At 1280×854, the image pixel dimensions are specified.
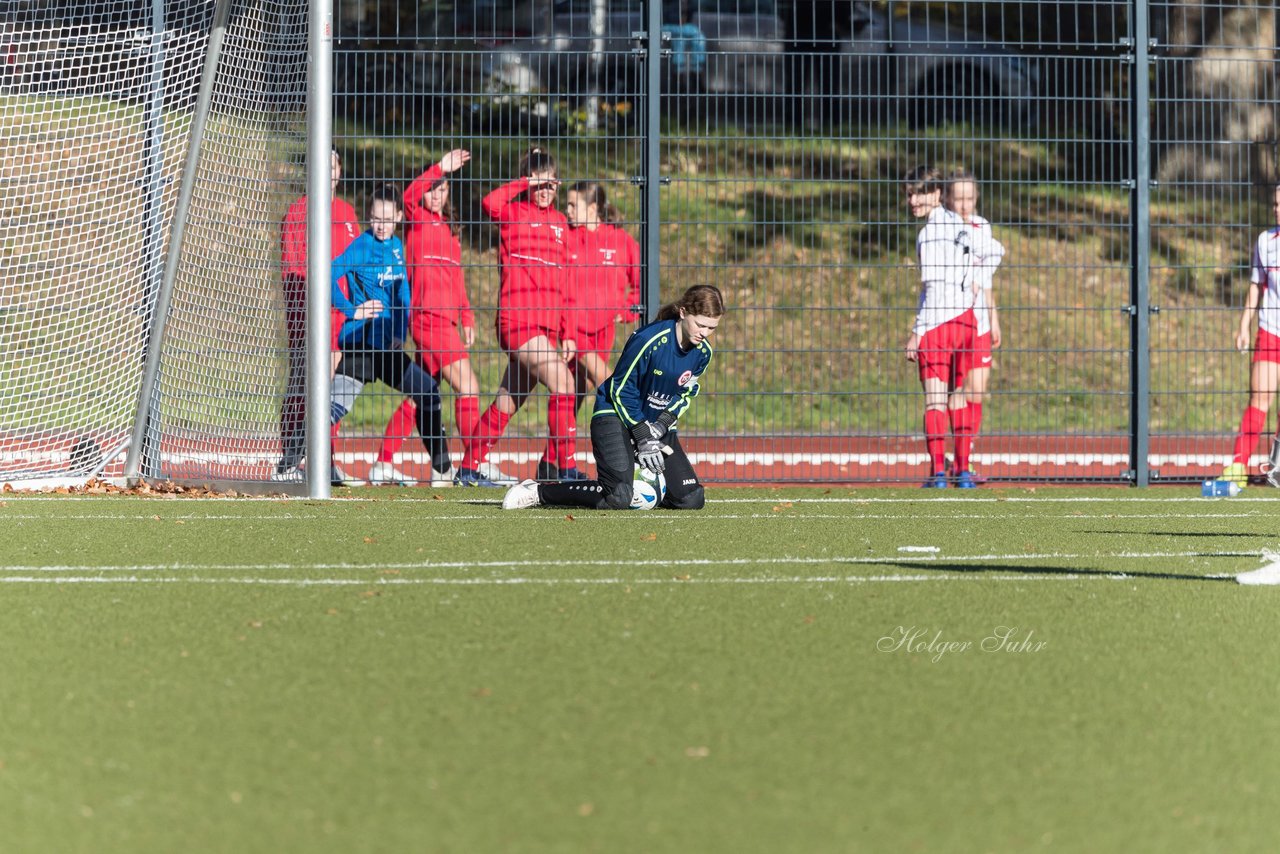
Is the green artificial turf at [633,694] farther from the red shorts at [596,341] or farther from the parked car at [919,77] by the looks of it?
the parked car at [919,77]

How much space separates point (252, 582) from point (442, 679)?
6.14 feet

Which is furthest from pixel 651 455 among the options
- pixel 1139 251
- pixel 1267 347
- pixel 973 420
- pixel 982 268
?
pixel 1267 347

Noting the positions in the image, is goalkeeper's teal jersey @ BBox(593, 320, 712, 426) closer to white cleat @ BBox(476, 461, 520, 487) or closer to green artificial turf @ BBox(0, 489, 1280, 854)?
white cleat @ BBox(476, 461, 520, 487)

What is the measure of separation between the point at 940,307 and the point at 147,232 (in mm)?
4829

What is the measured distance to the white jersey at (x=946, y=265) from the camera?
10.7m

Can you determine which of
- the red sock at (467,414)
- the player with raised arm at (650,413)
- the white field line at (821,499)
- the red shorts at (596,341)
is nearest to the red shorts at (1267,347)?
the white field line at (821,499)

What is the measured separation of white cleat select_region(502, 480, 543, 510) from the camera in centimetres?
884

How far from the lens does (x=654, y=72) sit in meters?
10.2

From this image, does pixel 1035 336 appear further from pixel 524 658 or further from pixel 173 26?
pixel 524 658

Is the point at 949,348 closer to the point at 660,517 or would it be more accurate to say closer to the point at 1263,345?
the point at 1263,345

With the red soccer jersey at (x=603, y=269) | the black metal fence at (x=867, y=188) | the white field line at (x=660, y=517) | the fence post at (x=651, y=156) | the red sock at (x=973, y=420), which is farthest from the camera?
the red sock at (x=973, y=420)

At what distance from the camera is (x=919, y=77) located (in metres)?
15.1

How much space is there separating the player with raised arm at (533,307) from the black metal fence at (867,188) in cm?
23

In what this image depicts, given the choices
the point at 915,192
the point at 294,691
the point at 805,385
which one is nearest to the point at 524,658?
the point at 294,691
